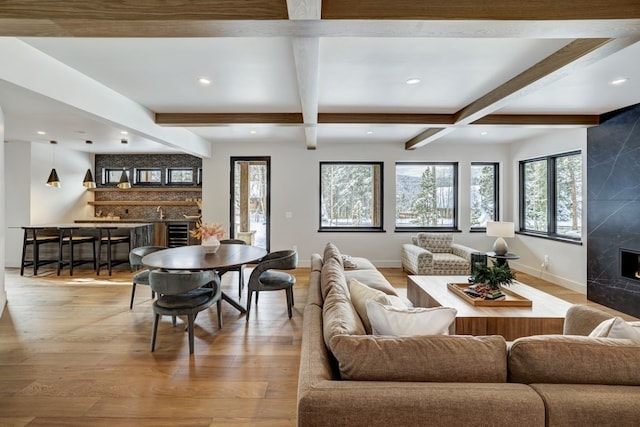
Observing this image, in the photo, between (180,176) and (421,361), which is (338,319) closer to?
(421,361)

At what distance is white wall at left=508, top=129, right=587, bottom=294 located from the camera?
473cm

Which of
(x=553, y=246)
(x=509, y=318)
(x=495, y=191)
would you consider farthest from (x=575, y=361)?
(x=495, y=191)

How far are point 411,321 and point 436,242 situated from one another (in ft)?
15.2

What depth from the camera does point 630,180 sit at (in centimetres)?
390

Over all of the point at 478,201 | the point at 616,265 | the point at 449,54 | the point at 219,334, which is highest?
the point at 449,54

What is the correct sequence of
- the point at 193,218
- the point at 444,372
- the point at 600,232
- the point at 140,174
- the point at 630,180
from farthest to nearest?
the point at 140,174
the point at 193,218
the point at 600,232
the point at 630,180
the point at 444,372

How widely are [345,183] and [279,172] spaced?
140 centimetres

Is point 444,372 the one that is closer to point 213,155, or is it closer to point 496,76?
point 496,76

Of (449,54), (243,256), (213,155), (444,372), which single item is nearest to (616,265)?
(449,54)

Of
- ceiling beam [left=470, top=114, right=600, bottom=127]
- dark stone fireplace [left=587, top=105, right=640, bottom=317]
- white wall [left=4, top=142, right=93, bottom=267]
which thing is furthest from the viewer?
white wall [left=4, top=142, right=93, bottom=267]

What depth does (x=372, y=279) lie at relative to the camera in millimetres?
3580

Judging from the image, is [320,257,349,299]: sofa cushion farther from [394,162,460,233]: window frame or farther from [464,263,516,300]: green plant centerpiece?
[394,162,460,233]: window frame

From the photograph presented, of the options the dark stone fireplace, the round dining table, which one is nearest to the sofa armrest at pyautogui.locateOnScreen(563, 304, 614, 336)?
the round dining table

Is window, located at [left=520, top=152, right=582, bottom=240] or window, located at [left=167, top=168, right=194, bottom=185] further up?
window, located at [left=167, top=168, right=194, bottom=185]
